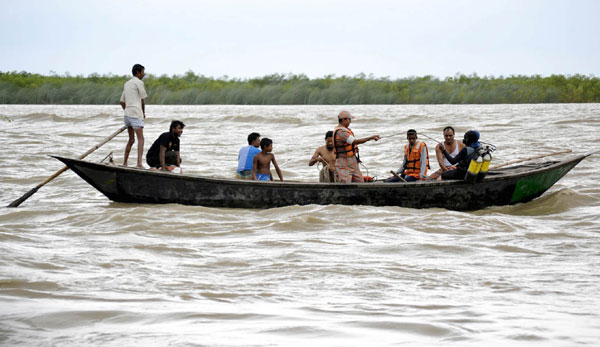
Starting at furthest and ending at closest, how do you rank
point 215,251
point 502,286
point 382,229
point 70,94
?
point 70,94 < point 382,229 < point 215,251 < point 502,286

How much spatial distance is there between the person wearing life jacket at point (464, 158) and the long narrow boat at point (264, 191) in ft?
0.46

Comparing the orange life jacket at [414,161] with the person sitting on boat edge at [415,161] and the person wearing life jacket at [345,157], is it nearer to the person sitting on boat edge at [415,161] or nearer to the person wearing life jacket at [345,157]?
the person sitting on boat edge at [415,161]

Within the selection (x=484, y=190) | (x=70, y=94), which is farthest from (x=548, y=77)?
(x=484, y=190)

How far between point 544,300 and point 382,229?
8.48 ft

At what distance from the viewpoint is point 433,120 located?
2131cm

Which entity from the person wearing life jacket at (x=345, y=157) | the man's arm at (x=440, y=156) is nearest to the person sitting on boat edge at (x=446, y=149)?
the man's arm at (x=440, y=156)

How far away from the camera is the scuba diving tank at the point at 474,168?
7240mm

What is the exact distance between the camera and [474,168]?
730 cm

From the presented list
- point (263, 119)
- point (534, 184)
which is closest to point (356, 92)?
point (263, 119)

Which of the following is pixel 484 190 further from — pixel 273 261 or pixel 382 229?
pixel 273 261

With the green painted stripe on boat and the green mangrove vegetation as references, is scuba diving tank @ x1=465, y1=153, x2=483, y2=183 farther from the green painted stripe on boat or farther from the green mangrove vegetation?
the green mangrove vegetation

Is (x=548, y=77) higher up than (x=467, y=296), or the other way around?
(x=548, y=77)

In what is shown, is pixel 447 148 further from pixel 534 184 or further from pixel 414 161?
pixel 534 184

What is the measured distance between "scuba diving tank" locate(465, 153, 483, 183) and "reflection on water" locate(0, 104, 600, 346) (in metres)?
0.41
